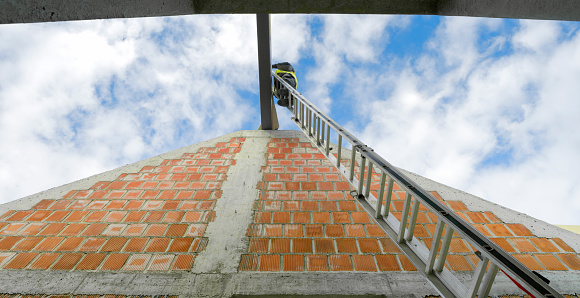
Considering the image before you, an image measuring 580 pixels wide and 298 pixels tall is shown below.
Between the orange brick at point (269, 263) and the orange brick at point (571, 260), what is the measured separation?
Answer: 314 centimetres

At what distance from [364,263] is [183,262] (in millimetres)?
1928

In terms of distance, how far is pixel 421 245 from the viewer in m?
2.21

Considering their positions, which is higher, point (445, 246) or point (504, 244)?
point (445, 246)

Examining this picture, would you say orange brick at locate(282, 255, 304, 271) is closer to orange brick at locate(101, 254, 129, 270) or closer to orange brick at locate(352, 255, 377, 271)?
orange brick at locate(352, 255, 377, 271)

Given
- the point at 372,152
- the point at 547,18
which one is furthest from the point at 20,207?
the point at 547,18

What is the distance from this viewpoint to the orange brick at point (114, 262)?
313 centimetres

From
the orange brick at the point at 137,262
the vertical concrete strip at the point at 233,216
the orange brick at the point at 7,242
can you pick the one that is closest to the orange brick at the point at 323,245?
the vertical concrete strip at the point at 233,216

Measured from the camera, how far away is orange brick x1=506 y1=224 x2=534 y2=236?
367 cm

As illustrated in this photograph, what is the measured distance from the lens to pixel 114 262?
3.20 m

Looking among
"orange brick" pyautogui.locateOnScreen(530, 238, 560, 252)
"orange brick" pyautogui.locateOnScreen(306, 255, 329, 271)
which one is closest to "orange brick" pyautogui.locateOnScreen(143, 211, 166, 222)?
"orange brick" pyautogui.locateOnScreen(306, 255, 329, 271)

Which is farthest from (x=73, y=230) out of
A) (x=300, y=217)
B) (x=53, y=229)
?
(x=300, y=217)

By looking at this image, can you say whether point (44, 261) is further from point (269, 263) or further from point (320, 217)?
point (320, 217)

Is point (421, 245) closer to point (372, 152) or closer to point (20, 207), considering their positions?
point (372, 152)

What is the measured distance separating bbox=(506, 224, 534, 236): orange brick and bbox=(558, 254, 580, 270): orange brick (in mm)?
387
